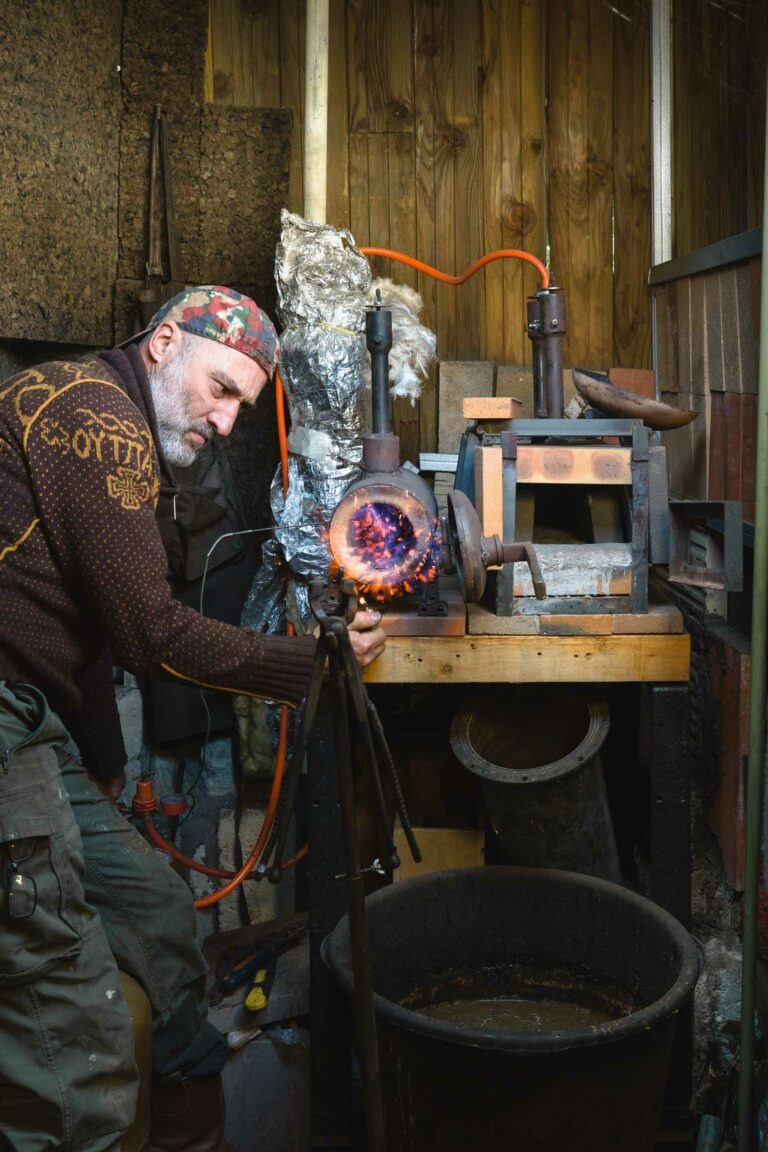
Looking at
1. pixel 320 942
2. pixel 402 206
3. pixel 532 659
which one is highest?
pixel 402 206

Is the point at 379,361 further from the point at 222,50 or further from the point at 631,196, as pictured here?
the point at 222,50

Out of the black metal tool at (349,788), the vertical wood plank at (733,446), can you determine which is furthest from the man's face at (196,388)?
the vertical wood plank at (733,446)

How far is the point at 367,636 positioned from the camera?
2.84 metres

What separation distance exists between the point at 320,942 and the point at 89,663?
921mm

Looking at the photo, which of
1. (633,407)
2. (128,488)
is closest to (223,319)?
(128,488)

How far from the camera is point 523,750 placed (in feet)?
11.1

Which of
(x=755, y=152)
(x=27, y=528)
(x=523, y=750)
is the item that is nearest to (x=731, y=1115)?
(x=523, y=750)

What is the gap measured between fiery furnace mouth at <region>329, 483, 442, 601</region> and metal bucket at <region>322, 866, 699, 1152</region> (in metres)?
0.74

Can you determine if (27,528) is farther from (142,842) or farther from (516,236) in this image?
(516,236)

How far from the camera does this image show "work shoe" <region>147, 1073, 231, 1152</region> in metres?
2.90

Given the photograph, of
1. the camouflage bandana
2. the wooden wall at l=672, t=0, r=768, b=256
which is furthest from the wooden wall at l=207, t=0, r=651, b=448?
Result: the camouflage bandana

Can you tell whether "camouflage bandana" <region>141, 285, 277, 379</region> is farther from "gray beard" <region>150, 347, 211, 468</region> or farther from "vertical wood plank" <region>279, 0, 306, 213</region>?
"vertical wood plank" <region>279, 0, 306, 213</region>

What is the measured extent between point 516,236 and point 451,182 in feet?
1.02

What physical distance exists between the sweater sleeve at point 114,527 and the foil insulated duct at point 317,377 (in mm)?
1359
